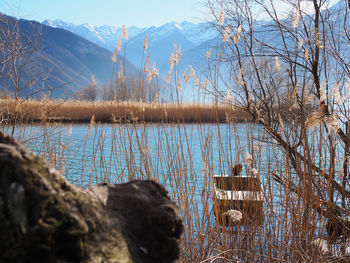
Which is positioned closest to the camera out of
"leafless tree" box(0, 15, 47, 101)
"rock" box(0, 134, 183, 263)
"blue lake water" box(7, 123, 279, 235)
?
"rock" box(0, 134, 183, 263)

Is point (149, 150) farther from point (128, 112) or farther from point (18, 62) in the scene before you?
point (18, 62)

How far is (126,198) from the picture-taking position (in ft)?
2.59

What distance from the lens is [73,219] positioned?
593 mm

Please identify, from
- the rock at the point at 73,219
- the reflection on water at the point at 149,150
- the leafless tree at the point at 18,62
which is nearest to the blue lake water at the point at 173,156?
the reflection on water at the point at 149,150

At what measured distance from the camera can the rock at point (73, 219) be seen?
0.53 metres

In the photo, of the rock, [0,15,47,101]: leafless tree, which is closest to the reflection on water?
[0,15,47,101]: leafless tree

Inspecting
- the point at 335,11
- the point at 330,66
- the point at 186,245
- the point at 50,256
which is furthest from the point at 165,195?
the point at 335,11

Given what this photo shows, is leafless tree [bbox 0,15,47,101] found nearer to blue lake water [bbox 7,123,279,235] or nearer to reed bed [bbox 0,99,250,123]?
reed bed [bbox 0,99,250,123]

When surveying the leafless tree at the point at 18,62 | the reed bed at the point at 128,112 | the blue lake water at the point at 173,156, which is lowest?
the blue lake water at the point at 173,156

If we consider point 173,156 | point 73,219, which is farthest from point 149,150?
point 73,219

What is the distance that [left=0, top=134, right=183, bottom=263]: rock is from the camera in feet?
1.75

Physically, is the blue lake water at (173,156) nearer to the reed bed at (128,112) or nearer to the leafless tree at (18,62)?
the reed bed at (128,112)

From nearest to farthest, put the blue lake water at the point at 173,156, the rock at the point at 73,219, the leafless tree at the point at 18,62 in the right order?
the rock at the point at 73,219 → the blue lake water at the point at 173,156 → the leafless tree at the point at 18,62

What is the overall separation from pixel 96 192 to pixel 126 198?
0.29 feet
